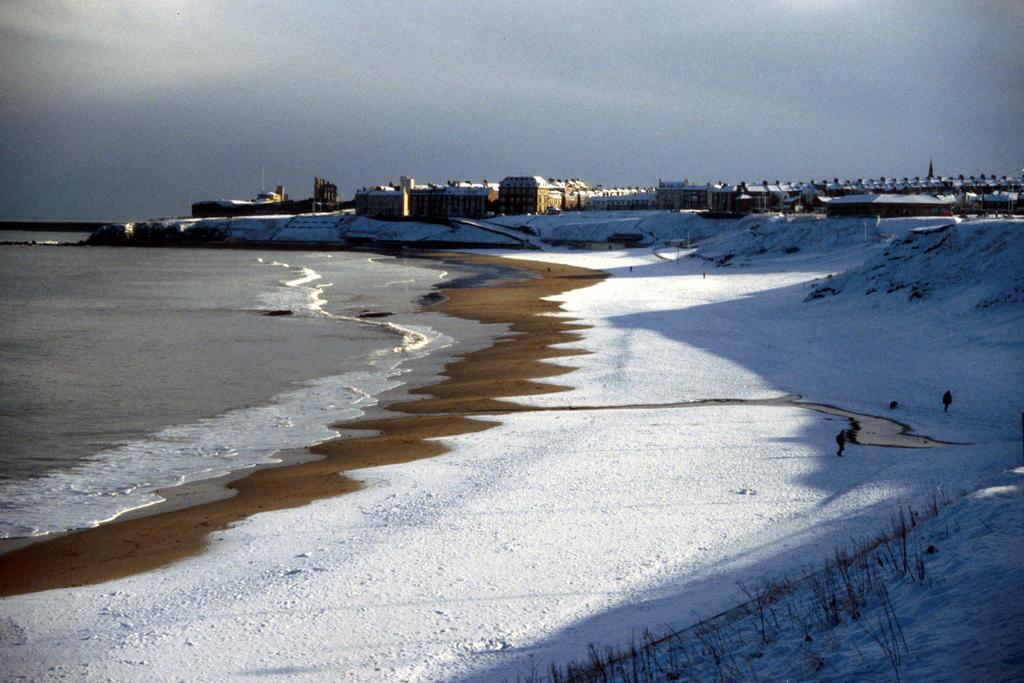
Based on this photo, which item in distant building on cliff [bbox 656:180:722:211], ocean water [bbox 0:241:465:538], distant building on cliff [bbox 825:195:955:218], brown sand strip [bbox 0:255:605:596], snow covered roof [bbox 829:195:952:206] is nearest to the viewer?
brown sand strip [bbox 0:255:605:596]

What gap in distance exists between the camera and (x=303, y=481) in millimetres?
16219

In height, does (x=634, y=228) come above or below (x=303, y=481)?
above

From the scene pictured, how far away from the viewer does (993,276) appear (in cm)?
3728

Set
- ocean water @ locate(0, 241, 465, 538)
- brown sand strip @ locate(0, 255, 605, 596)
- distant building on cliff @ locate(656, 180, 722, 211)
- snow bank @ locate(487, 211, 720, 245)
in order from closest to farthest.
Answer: brown sand strip @ locate(0, 255, 605, 596) < ocean water @ locate(0, 241, 465, 538) < snow bank @ locate(487, 211, 720, 245) < distant building on cliff @ locate(656, 180, 722, 211)

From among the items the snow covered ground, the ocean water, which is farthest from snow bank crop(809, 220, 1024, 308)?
the ocean water

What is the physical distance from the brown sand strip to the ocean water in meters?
0.92

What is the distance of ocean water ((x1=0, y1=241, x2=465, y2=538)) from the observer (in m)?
16.7

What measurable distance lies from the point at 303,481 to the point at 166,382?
487 inches

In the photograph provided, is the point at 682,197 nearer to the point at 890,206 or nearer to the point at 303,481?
the point at 890,206

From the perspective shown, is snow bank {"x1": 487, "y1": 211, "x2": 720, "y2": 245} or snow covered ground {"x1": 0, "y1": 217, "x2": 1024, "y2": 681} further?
snow bank {"x1": 487, "y1": 211, "x2": 720, "y2": 245}

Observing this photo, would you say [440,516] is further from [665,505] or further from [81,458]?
[81,458]

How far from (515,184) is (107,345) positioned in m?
162

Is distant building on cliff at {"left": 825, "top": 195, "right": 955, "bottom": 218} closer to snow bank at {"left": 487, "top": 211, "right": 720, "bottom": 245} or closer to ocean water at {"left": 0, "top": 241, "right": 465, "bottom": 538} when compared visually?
Result: snow bank at {"left": 487, "top": 211, "right": 720, "bottom": 245}

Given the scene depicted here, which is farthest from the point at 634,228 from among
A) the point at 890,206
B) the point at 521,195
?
the point at 521,195
